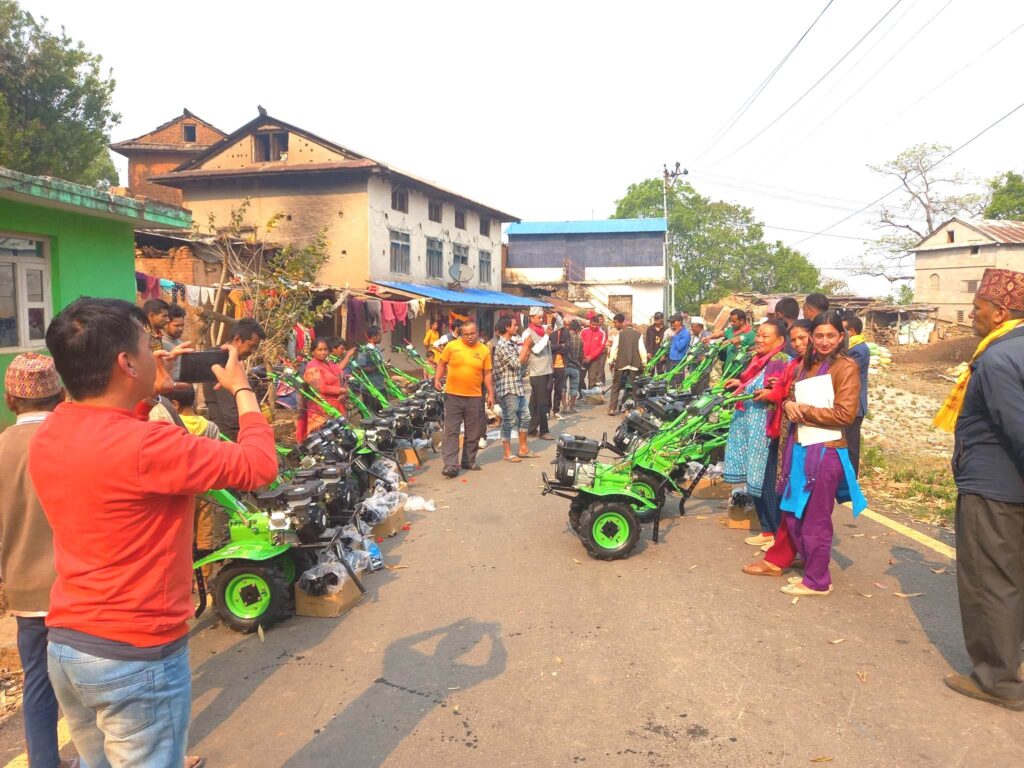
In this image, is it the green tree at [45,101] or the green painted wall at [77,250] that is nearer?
the green painted wall at [77,250]

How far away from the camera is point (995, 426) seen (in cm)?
349

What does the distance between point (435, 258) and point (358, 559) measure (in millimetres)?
21363

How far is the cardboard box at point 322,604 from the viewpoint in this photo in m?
4.62

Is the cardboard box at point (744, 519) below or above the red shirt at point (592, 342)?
below

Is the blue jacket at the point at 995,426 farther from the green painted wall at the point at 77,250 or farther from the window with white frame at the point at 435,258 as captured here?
the window with white frame at the point at 435,258

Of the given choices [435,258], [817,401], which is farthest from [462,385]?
[435,258]

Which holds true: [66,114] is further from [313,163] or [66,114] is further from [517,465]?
[517,465]

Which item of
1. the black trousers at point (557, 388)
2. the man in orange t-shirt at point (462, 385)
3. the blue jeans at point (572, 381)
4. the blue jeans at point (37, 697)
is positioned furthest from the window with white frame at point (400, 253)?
the blue jeans at point (37, 697)

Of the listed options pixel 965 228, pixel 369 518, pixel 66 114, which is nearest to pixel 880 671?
pixel 369 518

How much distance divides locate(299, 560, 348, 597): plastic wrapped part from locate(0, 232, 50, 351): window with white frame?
536 cm

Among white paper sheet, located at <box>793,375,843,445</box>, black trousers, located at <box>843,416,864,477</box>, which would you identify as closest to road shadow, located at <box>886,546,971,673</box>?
black trousers, located at <box>843,416,864,477</box>

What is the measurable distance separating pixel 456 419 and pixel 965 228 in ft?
127

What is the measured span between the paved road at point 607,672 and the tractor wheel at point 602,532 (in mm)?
127

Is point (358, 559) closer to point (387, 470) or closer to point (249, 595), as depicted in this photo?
point (249, 595)
